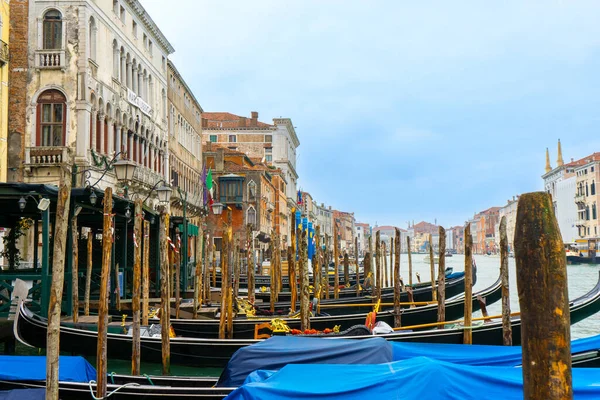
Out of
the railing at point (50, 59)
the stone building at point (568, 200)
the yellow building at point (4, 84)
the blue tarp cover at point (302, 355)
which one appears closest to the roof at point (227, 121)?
the railing at point (50, 59)

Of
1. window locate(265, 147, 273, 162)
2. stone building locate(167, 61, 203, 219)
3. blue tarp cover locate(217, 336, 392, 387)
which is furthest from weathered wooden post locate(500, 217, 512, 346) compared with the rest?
window locate(265, 147, 273, 162)

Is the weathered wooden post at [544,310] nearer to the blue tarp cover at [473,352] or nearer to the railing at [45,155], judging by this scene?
the blue tarp cover at [473,352]

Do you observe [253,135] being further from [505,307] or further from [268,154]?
[505,307]

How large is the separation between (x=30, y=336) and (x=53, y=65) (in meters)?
8.90

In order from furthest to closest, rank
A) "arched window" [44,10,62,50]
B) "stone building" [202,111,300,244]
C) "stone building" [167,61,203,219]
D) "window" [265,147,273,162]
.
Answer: "window" [265,147,273,162] → "stone building" [202,111,300,244] → "stone building" [167,61,203,219] → "arched window" [44,10,62,50]

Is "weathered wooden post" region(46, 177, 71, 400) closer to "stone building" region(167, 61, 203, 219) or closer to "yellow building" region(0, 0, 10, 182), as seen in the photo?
"yellow building" region(0, 0, 10, 182)

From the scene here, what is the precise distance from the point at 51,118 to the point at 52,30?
7.26 ft

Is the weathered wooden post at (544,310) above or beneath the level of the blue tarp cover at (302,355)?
above

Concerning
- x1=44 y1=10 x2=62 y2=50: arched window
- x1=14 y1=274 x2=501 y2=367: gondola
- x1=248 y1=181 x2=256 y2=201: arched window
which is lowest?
x1=14 y1=274 x2=501 y2=367: gondola

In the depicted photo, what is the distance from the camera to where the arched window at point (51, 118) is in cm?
1491

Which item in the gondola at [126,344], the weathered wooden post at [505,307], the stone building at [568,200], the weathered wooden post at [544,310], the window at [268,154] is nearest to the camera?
the weathered wooden post at [544,310]

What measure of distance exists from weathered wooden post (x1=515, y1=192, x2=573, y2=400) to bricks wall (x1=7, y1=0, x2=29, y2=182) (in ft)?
47.2

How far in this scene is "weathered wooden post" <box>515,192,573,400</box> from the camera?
215 centimetres

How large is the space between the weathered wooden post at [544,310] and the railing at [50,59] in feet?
48.1
